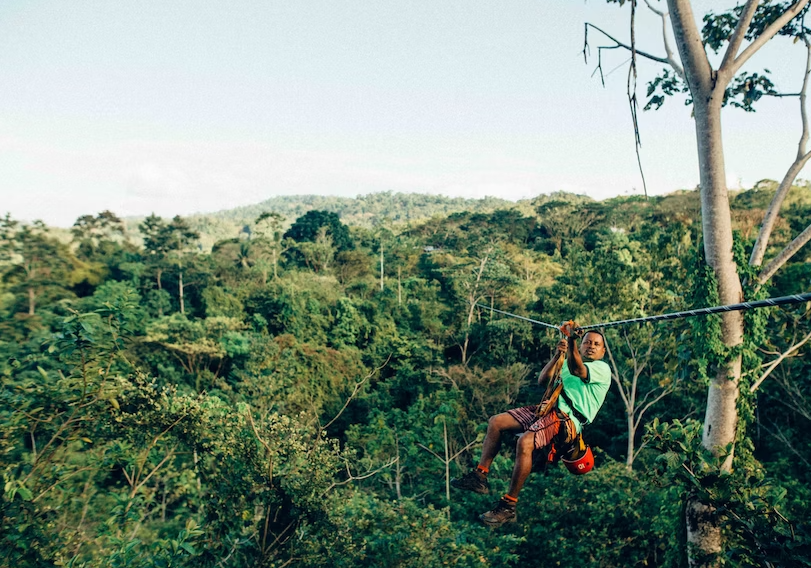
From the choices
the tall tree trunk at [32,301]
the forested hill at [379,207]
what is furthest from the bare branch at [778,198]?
the forested hill at [379,207]

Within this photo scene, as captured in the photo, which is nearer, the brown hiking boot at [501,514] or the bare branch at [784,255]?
the brown hiking boot at [501,514]

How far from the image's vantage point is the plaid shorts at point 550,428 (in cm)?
291

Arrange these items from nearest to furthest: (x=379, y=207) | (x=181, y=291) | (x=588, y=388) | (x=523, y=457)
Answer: (x=523, y=457)
(x=588, y=388)
(x=181, y=291)
(x=379, y=207)

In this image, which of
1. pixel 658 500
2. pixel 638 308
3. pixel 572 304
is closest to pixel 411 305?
pixel 572 304

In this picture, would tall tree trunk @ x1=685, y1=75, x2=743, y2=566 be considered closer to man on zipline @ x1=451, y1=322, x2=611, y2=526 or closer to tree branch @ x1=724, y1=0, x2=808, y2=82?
tree branch @ x1=724, y1=0, x2=808, y2=82

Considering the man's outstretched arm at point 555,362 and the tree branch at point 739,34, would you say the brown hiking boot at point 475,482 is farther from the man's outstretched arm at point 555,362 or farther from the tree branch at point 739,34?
the tree branch at point 739,34

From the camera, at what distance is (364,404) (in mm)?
20812

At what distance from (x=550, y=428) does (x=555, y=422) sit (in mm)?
49

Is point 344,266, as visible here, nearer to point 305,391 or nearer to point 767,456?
point 305,391

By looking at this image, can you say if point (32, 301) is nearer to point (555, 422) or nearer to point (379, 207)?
point (555, 422)

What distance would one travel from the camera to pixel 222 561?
265 inches

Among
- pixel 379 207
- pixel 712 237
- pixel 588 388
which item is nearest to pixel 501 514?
pixel 588 388

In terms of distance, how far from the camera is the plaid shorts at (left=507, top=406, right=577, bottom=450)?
2.91 meters

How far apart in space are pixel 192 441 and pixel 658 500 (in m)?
7.41
